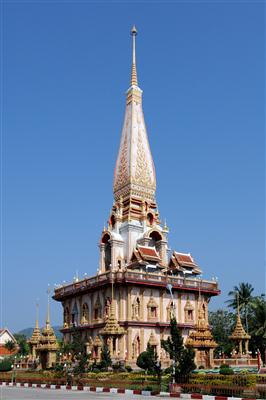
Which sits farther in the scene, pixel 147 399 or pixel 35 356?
pixel 35 356

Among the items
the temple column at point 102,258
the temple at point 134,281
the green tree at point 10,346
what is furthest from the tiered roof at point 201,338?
the green tree at point 10,346

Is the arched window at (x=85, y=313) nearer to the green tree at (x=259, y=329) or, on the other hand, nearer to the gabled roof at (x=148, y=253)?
the gabled roof at (x=148, y=253)

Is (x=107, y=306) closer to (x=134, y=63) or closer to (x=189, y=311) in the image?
(x=189, y=311)

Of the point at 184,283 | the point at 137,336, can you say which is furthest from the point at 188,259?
the point at 137,336

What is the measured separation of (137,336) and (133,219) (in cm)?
1261

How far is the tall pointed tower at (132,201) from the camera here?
54281 mm

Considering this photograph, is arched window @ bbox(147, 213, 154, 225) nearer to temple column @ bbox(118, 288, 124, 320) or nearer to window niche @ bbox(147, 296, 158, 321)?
window niche @ bbox(147, 296, 158, 321)

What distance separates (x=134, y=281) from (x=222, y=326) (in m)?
30.2

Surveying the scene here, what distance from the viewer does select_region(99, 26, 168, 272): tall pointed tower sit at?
54.3m

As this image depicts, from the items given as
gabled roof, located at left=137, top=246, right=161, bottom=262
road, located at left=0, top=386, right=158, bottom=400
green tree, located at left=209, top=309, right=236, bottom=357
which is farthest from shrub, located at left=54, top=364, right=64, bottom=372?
green tree, located at left=209, top=309, right=236, bottom=357

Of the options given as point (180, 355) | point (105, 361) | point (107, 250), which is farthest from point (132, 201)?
point (180, 355)

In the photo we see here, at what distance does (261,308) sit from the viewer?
5400cm

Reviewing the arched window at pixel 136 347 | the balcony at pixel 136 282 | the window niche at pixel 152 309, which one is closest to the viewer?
the arched window at pixel 136 347

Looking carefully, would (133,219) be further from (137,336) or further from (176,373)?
(176,373)
